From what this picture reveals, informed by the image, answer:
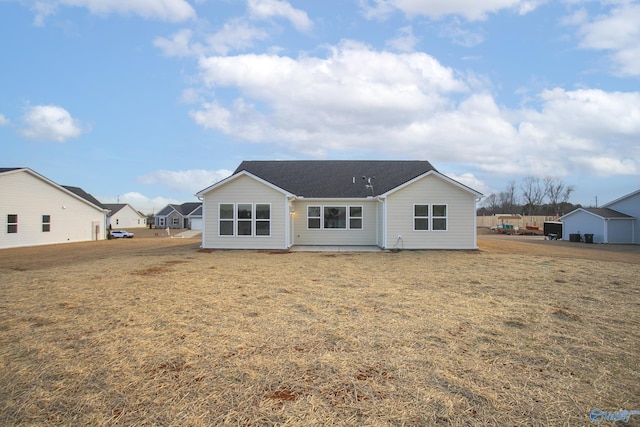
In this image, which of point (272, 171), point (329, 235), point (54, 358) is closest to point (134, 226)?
point (272, 171)

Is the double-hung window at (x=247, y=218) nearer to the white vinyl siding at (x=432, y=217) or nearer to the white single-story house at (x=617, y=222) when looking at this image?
the white vinyl siding at (x=432, y=217)

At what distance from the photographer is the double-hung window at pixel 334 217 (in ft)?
70.2

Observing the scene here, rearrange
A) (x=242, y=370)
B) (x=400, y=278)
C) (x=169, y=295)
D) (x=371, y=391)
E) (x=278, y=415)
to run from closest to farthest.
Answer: (x=278, y=415)
(x=371, y=391)
(x=242, y=370)
(x=169, y=295)
(x=400, y=278)

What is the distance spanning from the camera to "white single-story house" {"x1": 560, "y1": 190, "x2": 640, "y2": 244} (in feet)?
89.7

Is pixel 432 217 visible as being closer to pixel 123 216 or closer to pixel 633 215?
pixel 633 215

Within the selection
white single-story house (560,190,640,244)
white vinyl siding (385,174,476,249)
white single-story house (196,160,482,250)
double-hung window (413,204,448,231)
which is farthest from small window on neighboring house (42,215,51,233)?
white single-story house (560,190,640,244)

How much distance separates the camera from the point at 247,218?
62.8 feet

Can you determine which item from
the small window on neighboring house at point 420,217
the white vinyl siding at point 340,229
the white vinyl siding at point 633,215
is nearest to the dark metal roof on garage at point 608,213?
the white vinyl siding at point 633,215

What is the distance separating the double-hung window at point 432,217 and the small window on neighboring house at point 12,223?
2473 cm

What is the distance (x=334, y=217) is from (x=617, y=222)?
2207cm

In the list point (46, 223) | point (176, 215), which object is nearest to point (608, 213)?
point (46, 223)

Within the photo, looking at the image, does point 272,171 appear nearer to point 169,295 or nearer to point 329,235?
point 329,235

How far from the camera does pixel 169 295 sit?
824 centimetres

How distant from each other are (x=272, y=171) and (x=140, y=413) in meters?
22.7
